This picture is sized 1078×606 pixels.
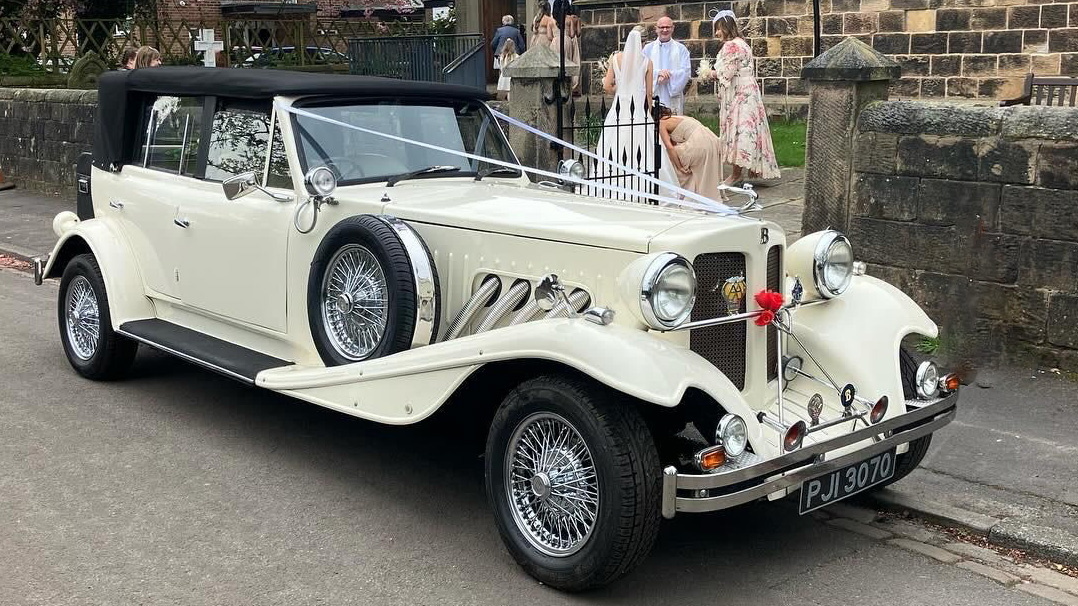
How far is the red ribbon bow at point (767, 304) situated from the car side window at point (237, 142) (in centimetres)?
285

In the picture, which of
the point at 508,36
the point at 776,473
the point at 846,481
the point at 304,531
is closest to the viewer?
the point at 776,473

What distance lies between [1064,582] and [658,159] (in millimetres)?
5983

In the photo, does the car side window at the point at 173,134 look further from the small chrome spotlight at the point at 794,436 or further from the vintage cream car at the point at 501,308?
the small chrome spotlight at the point at 794,436

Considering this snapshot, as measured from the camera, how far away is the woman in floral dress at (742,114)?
39.7 feet

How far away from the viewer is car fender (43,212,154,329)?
6.75m

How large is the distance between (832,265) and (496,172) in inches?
80.5

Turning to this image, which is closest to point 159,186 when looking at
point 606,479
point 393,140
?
point 393,140

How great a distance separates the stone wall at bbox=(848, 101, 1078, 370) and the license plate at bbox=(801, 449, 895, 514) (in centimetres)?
287

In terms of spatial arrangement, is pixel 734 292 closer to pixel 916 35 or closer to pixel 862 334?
pixel 862 334

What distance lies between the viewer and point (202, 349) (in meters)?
6.18

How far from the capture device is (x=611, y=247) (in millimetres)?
4578

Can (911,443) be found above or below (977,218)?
below

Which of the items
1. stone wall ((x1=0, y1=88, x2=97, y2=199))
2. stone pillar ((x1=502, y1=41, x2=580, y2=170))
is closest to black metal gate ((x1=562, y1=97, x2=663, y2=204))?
stone pillar ((x1=502, y1=41, x2=580, y2=170))

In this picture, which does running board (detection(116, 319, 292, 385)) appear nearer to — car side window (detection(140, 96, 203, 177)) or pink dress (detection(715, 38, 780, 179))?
car side window (detection(140, 96, 203, 177))
